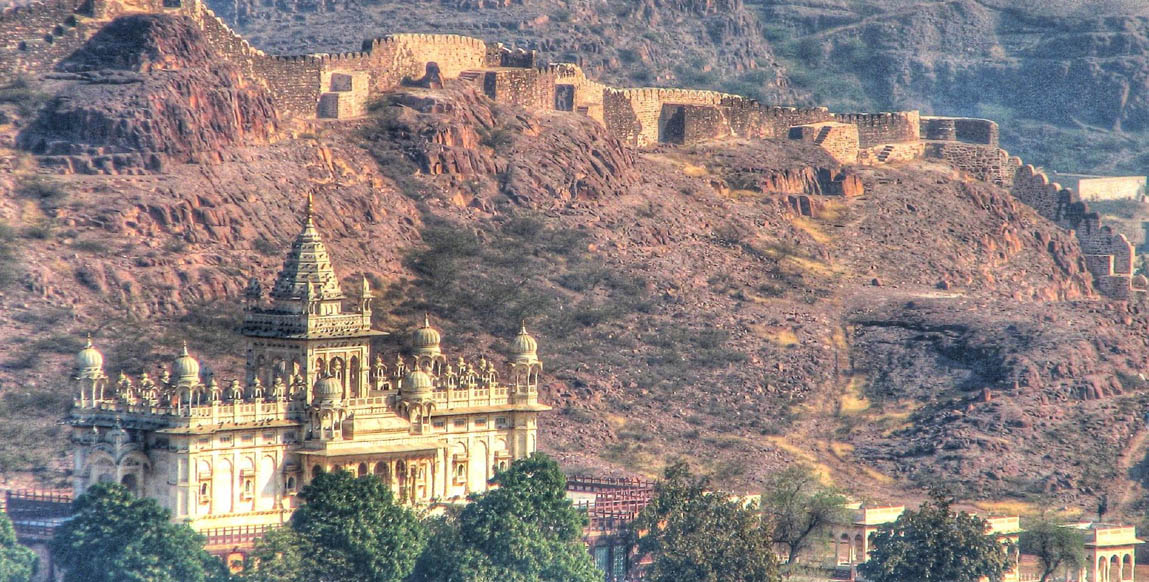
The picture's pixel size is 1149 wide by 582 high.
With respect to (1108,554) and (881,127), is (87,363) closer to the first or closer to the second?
(1108,554)

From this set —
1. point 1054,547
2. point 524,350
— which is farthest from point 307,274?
point 1054,547

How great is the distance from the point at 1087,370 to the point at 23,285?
3649 centimetres

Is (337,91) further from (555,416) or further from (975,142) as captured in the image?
(975,142)

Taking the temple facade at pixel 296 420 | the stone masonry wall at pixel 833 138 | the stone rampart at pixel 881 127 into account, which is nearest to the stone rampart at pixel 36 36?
the temple facade at pixel 296 420

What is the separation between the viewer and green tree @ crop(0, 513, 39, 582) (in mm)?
101688

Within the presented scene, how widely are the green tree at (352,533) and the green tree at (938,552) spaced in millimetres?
13634

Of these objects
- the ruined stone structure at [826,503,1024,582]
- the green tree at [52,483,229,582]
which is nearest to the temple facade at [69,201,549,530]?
the green tree at [52,483,229,582]

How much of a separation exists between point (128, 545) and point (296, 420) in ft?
19.8

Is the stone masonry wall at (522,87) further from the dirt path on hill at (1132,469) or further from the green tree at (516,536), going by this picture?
the green tree at (516,536)

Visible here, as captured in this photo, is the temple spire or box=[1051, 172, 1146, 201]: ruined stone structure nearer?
the temple spire

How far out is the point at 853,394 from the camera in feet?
445

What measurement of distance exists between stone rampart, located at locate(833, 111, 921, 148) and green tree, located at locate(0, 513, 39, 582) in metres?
63.9

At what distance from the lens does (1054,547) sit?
4587 inches

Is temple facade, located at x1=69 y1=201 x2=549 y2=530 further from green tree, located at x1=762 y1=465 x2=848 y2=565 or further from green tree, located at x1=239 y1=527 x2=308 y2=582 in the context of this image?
green tree, located at x1=762 y1=465 x2=848 y2=565
